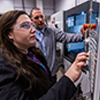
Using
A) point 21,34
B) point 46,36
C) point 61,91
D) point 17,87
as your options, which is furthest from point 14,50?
point 46,36

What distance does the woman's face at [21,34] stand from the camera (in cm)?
60

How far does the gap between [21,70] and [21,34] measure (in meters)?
0.27

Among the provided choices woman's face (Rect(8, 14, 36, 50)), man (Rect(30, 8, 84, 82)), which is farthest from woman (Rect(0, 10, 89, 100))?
man (Rect(30, 8, 84, 82))

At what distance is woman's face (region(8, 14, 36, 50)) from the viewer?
0.60m

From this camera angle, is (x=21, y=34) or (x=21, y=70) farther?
(x=21, y=34)

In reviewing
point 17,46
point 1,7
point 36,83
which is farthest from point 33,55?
point 1,7

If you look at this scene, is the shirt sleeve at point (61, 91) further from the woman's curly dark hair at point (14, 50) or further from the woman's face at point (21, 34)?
the woman's face at point (21, 34)

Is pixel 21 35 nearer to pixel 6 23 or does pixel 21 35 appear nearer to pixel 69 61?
pixel 6 23

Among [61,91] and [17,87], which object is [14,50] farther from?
[61,91]

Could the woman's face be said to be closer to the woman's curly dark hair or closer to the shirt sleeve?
the woman's curly dark hair

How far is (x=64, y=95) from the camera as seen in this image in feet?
1.51

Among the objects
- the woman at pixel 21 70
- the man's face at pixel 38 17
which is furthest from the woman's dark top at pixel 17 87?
the man's face at pixel 38 17

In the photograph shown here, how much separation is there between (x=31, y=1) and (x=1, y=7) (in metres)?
1.10

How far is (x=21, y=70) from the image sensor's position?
51 cm
